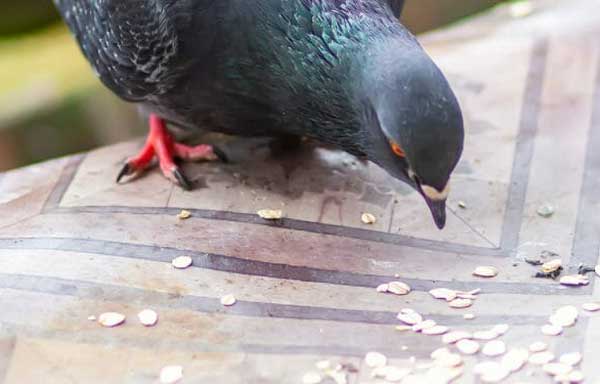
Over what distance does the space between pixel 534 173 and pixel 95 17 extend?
152cm

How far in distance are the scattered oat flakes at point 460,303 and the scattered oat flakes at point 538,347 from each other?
26 cm

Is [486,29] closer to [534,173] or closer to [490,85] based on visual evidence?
[490,85]

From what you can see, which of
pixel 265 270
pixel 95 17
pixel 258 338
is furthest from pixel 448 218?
pixel 95 17

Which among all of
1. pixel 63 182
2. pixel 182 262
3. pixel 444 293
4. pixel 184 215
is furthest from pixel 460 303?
pixel 63 182

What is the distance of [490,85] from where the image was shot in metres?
4.00

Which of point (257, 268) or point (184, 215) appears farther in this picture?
point (184, 215)

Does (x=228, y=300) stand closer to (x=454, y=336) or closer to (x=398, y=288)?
(x=398, y=288)

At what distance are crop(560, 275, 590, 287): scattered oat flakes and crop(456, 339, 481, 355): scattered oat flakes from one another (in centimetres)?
43

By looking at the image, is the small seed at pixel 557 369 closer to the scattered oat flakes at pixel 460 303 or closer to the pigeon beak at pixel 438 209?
the scattered oat flakes at pixel 460 303

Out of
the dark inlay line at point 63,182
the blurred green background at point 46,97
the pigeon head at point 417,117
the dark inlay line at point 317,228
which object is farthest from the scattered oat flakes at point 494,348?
the blurred green background at point 46,97

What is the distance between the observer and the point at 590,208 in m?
3.28

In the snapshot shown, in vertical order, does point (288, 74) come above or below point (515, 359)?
above

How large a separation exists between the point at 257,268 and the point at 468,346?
0.69 meters

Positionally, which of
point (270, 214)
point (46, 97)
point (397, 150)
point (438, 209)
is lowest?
point (46, 97)
